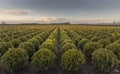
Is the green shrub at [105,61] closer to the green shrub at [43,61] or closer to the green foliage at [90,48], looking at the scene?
the green shrub at [43,61]

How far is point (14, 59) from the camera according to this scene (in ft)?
35.0

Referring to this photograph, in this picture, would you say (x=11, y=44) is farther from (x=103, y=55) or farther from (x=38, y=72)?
(x=103, y=55)

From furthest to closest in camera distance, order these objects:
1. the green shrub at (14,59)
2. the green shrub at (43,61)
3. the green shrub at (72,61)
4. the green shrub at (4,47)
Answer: the green shrub at (4,47) → the green shrub at (14,59) → the green shrub at (43,61) → the green shrub at (72,61)

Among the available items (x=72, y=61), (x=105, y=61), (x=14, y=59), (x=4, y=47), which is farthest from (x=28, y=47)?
(x=105, y=61)

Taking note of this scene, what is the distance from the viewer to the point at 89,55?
13844 mm

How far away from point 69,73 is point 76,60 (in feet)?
3.64

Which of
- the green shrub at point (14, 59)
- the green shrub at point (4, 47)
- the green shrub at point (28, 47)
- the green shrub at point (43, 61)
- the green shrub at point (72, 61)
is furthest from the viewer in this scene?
the green shrub at point (4, 47)

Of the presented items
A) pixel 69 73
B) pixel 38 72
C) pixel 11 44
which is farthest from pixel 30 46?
pixel 69 73

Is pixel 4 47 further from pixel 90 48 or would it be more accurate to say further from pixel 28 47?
pixel 90 48

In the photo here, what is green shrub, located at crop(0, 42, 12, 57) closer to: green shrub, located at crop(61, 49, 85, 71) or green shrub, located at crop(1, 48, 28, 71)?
green shrub, located at crop(1, 48, 28, 71)

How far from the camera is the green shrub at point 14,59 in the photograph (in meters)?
10.7

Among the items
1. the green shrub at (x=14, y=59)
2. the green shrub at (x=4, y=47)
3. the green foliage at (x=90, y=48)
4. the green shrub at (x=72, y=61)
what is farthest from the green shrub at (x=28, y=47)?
the green shrub at (x=72, y=61)

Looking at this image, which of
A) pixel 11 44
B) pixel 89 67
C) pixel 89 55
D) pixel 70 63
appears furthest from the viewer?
pixel 11 44

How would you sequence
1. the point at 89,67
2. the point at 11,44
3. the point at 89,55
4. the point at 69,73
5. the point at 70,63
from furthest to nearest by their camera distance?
the point at 11,44 < the point at 89,55 < the point at 89,67 < the point at 69,73 < the point at 70,63
